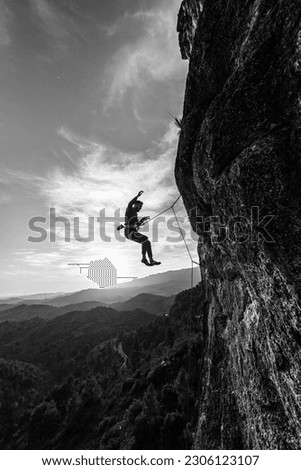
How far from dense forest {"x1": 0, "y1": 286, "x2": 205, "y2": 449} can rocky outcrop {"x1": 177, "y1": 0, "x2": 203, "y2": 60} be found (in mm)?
17773

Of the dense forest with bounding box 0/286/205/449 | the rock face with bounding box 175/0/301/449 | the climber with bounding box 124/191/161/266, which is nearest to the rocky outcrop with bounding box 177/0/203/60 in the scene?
the rock face with bounding box 175/0/301/449

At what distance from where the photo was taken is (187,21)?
11141mm

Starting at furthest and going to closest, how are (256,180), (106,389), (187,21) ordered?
1. (106,389)
2. (187,21)
3. (256,180)

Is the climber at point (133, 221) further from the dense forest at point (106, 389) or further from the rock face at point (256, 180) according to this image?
the dense forest at point (106, 389)

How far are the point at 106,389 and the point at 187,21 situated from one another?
58404 millimetres

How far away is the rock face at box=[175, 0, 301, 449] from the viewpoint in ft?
14.6

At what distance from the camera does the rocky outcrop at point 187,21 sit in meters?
10.2

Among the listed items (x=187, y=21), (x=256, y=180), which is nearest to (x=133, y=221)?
(x=256, y=180)

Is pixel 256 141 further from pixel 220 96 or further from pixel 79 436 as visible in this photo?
pixel 79 436

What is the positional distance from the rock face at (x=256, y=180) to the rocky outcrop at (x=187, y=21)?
4005mm

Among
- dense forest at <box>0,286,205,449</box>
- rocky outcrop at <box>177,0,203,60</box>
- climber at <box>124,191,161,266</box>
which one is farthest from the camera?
dense forest at <box>0,286,205,449</box>

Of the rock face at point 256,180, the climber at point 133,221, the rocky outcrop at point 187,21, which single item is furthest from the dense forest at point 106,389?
the rocky outcrop at point 187,21

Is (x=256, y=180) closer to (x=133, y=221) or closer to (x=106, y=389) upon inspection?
(x=133, y=221)

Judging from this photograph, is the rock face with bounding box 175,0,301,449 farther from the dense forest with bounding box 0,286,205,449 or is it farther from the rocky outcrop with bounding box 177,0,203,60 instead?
the dense forest with bounding box 0,286,205,449
